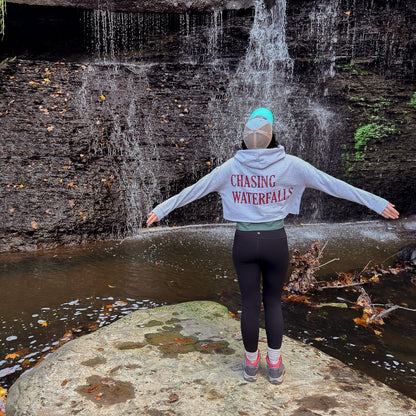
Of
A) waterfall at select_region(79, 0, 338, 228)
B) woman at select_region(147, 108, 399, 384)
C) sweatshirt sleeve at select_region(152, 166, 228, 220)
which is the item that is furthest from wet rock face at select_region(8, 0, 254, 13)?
sweatshirt sleeve at select_region(152, 166, 228, 220)

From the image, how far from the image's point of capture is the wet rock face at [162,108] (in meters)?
8.17

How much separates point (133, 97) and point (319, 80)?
4775mm

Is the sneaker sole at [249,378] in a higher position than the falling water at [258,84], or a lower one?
lower

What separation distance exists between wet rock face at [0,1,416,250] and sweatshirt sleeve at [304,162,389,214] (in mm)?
6346

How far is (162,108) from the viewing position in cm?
913

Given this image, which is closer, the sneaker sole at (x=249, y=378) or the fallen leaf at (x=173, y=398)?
the fallen leaf at (x=173, y=398)

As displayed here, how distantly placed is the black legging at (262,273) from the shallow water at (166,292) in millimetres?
1555

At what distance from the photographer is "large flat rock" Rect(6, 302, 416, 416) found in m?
2.79

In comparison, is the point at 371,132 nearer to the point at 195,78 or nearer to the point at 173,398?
the point at 195,78

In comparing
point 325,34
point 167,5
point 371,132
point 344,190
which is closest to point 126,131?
point 167,5

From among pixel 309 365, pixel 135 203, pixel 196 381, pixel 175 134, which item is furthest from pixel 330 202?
pixel 196 381

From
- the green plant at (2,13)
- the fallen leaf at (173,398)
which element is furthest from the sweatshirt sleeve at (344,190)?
the green plant at (2,13)

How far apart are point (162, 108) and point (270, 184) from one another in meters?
6.82

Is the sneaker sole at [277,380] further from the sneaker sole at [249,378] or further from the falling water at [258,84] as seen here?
the falling water at [258,84]
